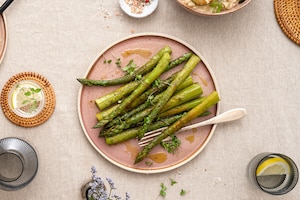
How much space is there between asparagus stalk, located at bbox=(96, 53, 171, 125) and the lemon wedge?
68cm

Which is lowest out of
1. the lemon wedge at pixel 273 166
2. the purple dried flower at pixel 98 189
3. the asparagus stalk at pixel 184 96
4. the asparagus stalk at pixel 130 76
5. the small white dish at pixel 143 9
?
the purple dried flower at pixel 98 189

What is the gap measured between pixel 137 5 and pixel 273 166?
1.06 m

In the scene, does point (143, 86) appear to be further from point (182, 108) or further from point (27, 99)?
point (27, 99)

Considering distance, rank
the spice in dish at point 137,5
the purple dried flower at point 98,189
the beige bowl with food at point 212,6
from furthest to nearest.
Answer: the spice in dish at point 137,5, the beige bowl with food at point 212,6, the purple dried flower at point 98,189

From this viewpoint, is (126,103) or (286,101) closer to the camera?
(126,103)

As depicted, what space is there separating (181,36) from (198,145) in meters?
0.56

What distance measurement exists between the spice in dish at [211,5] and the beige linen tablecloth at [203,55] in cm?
11

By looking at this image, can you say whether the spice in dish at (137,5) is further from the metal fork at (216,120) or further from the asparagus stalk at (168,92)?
the metal fork at (216,120)

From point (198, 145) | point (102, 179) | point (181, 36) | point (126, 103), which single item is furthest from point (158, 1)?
point (102, 179)

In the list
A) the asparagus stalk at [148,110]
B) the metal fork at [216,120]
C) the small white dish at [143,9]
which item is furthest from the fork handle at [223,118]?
the small white dish at [143,9]

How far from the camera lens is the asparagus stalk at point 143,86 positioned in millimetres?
2320

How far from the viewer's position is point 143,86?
2.32 meters

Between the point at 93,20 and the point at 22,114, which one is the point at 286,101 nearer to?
the point at 93,20

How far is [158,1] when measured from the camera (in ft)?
7.98
